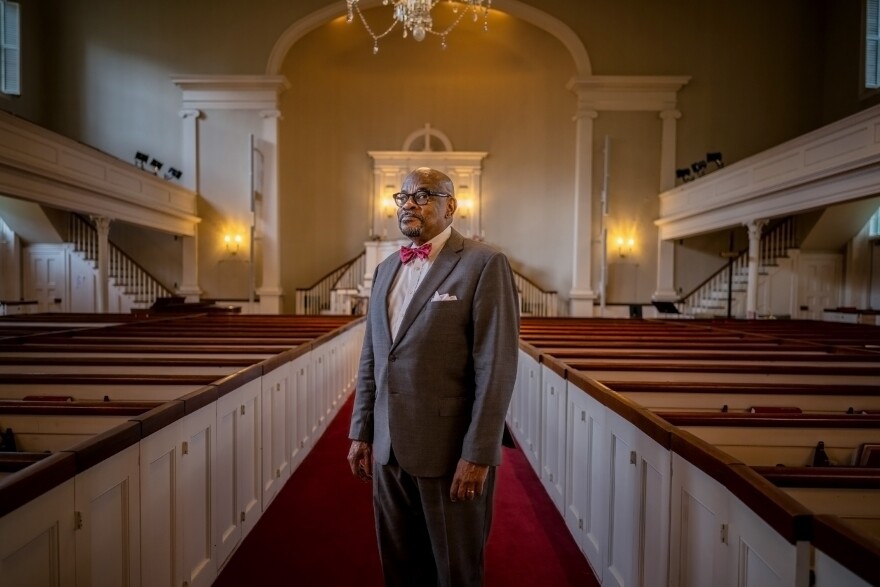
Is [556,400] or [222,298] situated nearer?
[556,400]

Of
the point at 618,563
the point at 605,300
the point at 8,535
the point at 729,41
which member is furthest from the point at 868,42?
the point at 8,535

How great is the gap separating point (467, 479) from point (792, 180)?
8357mm

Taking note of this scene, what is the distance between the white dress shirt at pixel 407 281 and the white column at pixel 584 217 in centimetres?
1039

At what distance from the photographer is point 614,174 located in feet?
38.3

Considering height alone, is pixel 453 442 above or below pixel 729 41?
below

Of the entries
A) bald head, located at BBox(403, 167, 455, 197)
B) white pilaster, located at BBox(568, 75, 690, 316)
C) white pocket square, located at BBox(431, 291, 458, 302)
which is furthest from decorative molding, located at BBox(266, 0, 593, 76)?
white pocket square, located at BBox(431, 291, 458, 302)

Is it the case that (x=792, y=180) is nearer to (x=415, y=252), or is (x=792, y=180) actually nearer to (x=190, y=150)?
(x=415, y=252)

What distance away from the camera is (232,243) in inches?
455

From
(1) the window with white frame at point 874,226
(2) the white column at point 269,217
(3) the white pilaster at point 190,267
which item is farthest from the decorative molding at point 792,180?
(3) the white pilaster at point 190,267

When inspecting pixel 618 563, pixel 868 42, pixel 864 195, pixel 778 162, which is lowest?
pixel 618 563

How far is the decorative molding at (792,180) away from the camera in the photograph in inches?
257

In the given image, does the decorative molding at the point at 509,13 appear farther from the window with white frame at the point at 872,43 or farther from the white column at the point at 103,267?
the window with white frame at the point at 872,43

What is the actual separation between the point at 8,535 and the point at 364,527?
1992 millimetres

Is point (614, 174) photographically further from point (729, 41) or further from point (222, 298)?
point (222, 298)
